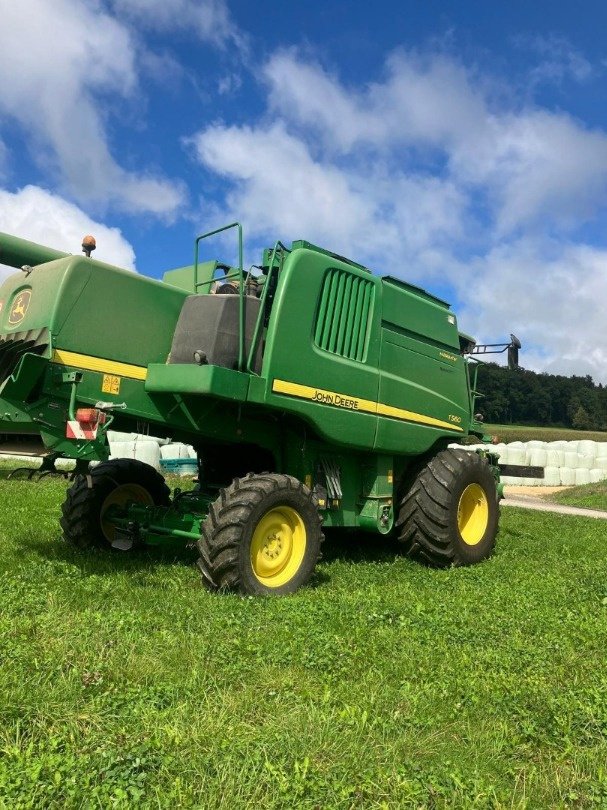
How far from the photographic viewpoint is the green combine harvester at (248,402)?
5.49 meters

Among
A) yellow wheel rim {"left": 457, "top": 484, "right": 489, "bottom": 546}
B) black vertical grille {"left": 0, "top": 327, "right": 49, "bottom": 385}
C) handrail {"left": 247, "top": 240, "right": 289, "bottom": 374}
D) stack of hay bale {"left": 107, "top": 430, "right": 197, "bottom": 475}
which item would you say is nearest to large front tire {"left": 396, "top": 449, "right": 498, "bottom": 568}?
yellow wheel rim {"left": 457, "top": 484, "right": 489, "bottom": 546}

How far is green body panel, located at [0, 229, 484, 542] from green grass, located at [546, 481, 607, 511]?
38.1ft

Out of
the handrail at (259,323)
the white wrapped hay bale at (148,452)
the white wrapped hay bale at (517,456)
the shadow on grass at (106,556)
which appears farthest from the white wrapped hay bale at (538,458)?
the handrail at (259,323)

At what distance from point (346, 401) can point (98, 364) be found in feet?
7.97

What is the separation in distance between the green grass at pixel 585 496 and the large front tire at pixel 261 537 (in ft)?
44.1

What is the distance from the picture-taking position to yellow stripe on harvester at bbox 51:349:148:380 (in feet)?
17.8

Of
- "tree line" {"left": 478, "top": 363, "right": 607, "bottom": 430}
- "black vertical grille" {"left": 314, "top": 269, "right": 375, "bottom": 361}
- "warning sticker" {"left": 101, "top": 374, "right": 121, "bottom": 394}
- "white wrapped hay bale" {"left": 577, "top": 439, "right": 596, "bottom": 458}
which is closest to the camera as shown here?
"warning sticker" {"left": 101, "top": 374, "right": 121, "bottom": 394}

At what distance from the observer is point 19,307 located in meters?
5.89

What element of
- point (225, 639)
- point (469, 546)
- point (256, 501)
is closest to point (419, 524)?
point (469, 546)

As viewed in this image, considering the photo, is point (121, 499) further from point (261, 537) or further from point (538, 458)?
point (538, 458)

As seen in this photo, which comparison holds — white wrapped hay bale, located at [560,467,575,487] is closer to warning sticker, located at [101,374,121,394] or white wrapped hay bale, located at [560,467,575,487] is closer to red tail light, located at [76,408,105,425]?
warning sticker, located at [101,374,121,394]

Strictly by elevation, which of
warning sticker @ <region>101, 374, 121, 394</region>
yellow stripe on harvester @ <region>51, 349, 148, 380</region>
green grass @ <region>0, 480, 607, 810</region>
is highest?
yellow stripe on harvester @ <region>51, 349, 148, 380</region>

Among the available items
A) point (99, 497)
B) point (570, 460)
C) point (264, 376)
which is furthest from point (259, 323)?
point (570, 460)

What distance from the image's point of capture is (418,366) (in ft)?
25.7
